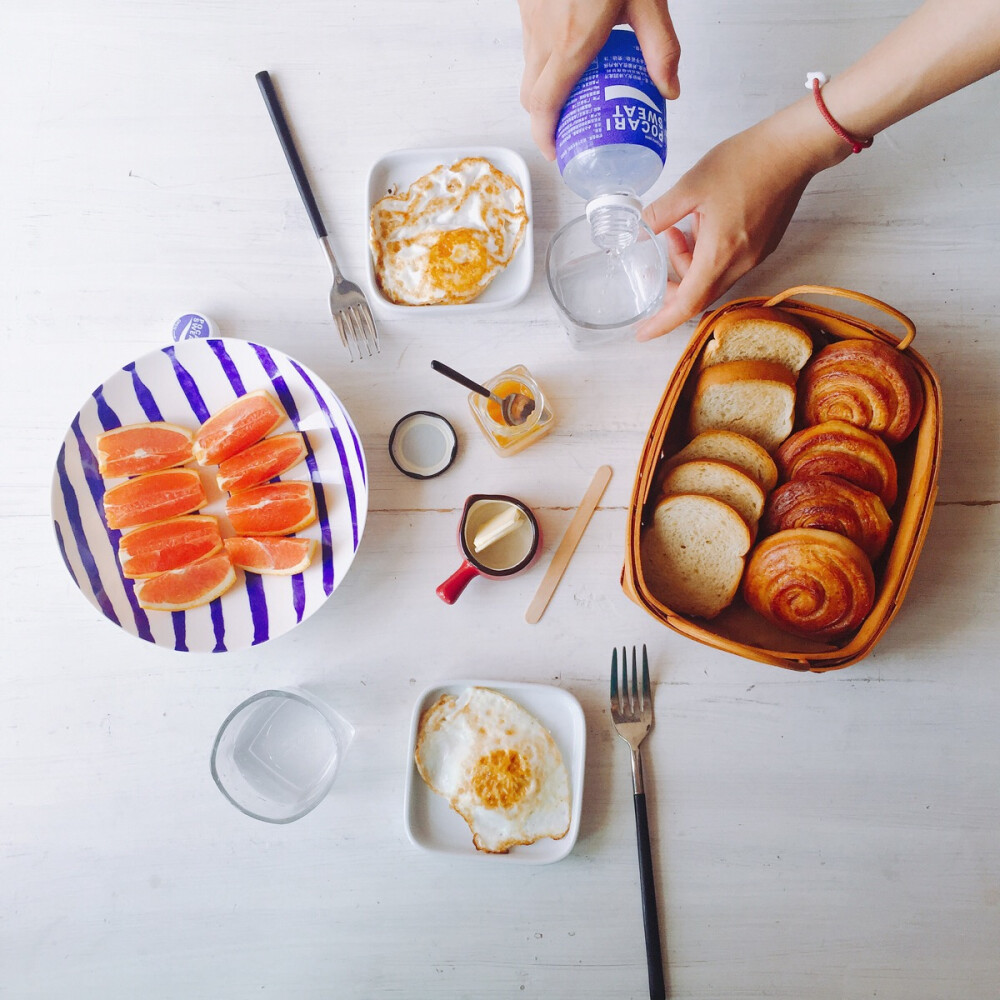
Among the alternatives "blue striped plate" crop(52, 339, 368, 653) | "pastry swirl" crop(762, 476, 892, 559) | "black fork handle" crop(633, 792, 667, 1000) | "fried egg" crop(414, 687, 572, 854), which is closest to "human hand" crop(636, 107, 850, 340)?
"pastry swirl" crop(762, 476, 892, 559)

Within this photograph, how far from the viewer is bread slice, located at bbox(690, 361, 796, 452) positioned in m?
1.14

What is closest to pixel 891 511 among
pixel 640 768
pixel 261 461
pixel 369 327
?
pixel 640 768

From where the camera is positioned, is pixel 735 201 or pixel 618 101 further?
pixel 735 201

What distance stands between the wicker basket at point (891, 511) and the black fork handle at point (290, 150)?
0.71m

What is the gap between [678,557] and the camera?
1195 millimetres

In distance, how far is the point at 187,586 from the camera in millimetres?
1269

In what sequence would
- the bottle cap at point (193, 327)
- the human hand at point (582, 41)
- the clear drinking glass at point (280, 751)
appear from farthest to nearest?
1. the bottle cap at point (193, 327)
2. the clear drinking glass at point (280, 751)
3. the human hand at point (582, 41)

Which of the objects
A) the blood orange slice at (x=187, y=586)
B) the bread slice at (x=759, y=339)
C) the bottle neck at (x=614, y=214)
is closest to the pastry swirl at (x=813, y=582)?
the bread slice at (x=759, y=339)

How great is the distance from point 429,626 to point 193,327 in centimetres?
69

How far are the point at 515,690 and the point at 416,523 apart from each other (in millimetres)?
340

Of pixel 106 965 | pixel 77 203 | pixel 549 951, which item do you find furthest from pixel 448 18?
pixel 106 965

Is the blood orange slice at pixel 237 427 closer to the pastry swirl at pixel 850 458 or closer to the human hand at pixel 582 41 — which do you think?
the human hand at pixel 582 41

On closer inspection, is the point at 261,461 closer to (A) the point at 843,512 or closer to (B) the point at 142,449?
(B) the point at 142,449

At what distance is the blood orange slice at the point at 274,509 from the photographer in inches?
50.3
